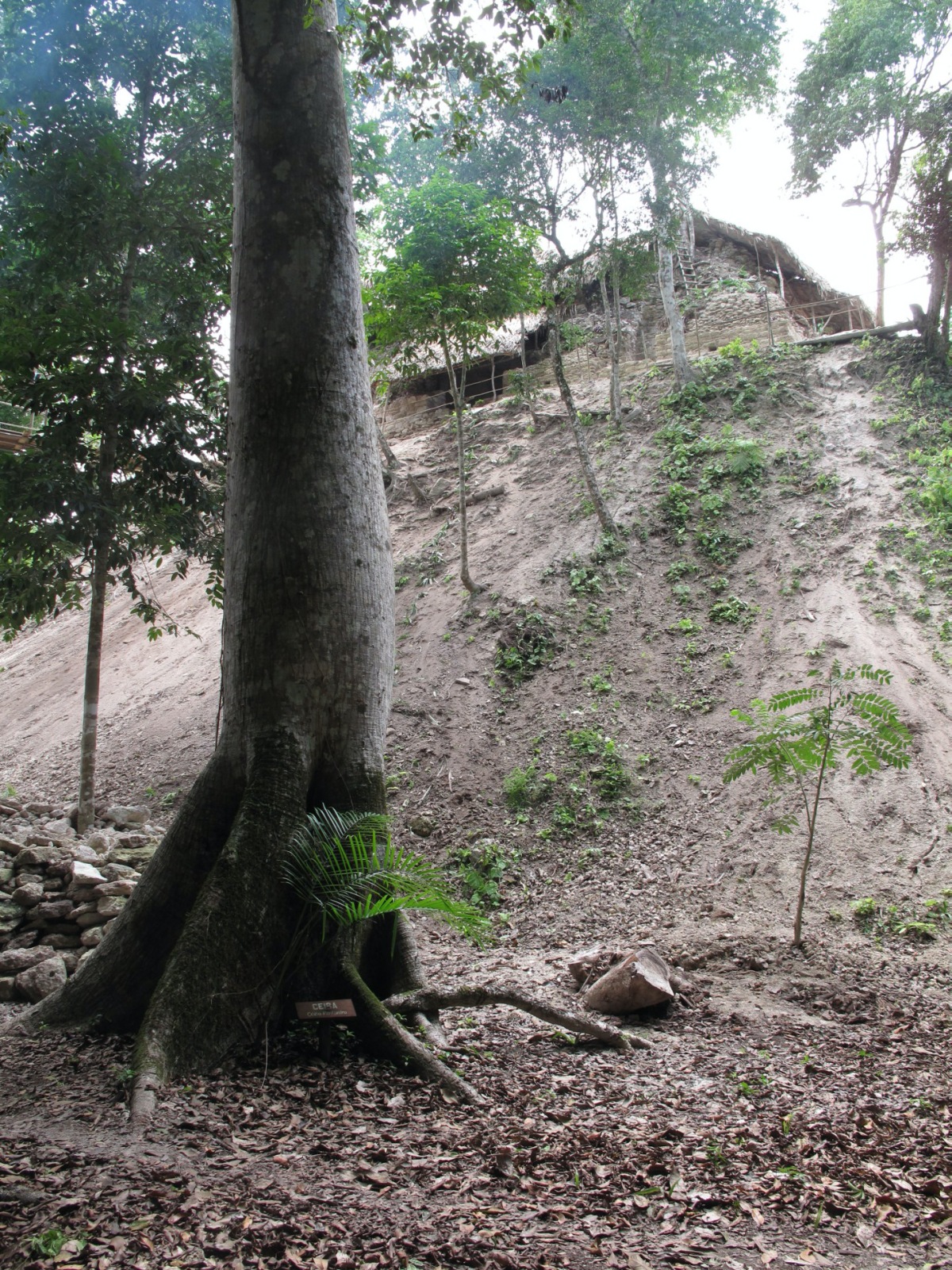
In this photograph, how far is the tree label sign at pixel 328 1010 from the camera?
111 inches

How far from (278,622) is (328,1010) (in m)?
1.59

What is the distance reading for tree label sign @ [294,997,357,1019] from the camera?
2.83 meters

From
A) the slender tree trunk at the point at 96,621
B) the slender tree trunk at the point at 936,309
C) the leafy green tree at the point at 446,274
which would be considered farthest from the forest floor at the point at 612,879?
the leafy green tree at the point at 446,274

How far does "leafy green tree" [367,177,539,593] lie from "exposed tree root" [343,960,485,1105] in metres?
8.77

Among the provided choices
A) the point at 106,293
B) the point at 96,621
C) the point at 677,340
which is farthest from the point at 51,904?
the point at 677,340

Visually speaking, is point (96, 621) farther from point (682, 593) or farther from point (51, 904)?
point (682, 593)

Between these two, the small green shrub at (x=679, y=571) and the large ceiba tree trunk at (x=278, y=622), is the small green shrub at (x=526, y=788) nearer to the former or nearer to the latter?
the small green shrub at (x=679, y=571)

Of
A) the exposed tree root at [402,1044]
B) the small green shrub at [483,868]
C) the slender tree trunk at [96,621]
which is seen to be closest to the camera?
the exposed tree root at [402,1044]

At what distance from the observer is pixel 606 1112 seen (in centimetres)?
269

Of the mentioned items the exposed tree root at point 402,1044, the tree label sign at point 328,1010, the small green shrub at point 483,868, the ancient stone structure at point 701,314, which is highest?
the ancient stone structure at point 701,314

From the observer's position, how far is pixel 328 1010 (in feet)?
9.31

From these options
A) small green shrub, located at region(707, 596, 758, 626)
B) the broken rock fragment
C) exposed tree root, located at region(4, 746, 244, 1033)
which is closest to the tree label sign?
exposed tree root, located at region(4, 746, 244, 1033)

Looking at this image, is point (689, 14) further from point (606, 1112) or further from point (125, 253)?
point (606, 1112)

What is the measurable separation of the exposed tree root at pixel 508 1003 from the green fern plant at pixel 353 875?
32 cm
